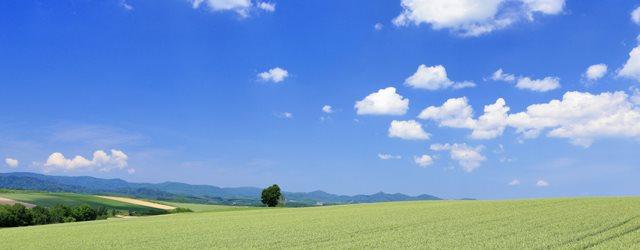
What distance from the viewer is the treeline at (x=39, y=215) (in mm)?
69938

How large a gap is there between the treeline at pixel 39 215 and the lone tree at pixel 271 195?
127ft

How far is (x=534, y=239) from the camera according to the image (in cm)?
2250

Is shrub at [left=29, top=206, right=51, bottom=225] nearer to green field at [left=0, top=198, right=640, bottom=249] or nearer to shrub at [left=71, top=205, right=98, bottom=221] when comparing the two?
shrub at [left=71, top=205, right=98, bottom=221]

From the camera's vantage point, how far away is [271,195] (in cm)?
11725

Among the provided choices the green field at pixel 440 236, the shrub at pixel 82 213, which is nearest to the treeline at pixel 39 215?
the shrub at pixel 82 213

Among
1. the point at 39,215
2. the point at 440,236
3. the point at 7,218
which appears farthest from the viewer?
the point at 39,215

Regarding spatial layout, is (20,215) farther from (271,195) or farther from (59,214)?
(271,195)

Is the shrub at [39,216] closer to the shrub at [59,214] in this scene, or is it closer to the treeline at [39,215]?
the treeline at [39,215]

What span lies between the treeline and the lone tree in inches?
1528

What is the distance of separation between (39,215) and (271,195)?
166 feet

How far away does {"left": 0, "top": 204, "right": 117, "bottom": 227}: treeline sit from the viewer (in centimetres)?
6994

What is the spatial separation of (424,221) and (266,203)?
283 feet

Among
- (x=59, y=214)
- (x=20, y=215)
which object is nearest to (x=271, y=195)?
(x=59, y=214)

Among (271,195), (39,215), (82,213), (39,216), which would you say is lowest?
(39,216)
